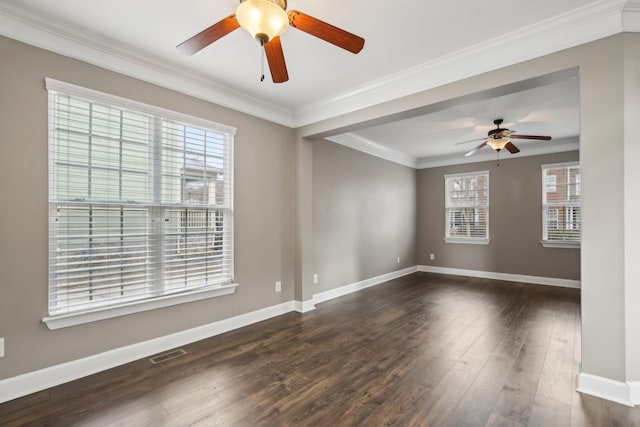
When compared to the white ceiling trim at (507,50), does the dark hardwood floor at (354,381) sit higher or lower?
lower

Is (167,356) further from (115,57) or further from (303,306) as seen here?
(115,57)

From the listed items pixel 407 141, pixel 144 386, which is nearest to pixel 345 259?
pixel 407 141

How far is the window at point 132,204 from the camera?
7.79 ft

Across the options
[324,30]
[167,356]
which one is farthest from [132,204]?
[324,30]

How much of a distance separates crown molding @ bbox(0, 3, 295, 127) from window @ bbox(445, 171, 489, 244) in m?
5.16

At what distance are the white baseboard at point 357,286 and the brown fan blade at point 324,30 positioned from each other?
3.53 m

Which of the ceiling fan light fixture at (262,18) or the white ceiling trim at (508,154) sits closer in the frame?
the ceiling fan light fixture at (262,18)

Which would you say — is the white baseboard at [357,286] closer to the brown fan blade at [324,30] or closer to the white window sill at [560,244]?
the white window sill at [560,244]

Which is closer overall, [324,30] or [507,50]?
[324,30]

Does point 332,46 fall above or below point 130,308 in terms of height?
above

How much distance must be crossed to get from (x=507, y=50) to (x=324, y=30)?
1.75 metres

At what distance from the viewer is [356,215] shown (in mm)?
5512

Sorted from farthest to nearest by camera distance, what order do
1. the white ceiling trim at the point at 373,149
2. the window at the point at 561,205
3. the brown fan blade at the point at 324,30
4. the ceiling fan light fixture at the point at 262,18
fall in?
1. the window at the point at 561,205
2. the white ceiling trim at the point at 373,149
3. the brown fan blade at the point at 324,30
4. the ceiling fan light fixture at the point at 262,18

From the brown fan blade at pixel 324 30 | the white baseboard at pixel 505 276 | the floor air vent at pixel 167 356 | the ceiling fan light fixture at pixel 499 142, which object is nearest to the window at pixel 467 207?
the white baseboard at pixel 505 276
